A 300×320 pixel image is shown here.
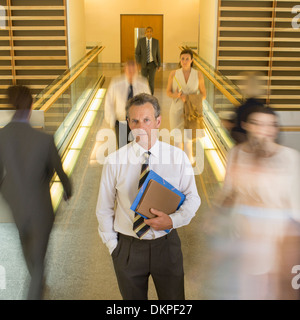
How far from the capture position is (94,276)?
431 cm

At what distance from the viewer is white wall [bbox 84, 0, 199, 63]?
66.9ft

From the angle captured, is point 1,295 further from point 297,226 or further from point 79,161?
point 79,161

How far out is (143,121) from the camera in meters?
2.88

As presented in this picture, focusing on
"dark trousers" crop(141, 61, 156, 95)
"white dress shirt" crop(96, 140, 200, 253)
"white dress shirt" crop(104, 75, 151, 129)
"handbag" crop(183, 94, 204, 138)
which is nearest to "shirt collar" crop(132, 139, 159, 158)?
"white dress shirt" crop(96, 140, 200, 253)

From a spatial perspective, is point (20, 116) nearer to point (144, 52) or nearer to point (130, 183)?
point (130, 183)

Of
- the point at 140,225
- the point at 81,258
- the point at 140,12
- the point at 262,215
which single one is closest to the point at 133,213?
the point at 140,225

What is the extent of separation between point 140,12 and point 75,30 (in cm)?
925

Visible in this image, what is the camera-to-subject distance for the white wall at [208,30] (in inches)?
431

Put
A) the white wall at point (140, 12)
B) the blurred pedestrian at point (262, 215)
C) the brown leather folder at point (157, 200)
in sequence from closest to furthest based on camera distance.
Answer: the brown leather folder at point (157, 200), the blurred pedestrian at point (262, 215), the white wall at point (140, 12)

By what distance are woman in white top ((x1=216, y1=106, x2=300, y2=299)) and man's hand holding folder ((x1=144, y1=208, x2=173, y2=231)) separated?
0.48 meters

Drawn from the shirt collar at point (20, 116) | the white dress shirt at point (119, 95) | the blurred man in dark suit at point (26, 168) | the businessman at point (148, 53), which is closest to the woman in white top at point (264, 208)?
the blurred man in dark suit at point (26, 168)

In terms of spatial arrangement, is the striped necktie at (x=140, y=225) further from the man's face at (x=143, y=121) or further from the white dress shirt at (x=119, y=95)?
the white dress shirt at (x=119, y=95)

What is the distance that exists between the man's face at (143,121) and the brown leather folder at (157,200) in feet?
0.91

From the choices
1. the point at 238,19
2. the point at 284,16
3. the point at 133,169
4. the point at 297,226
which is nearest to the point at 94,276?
the point at 133,169
